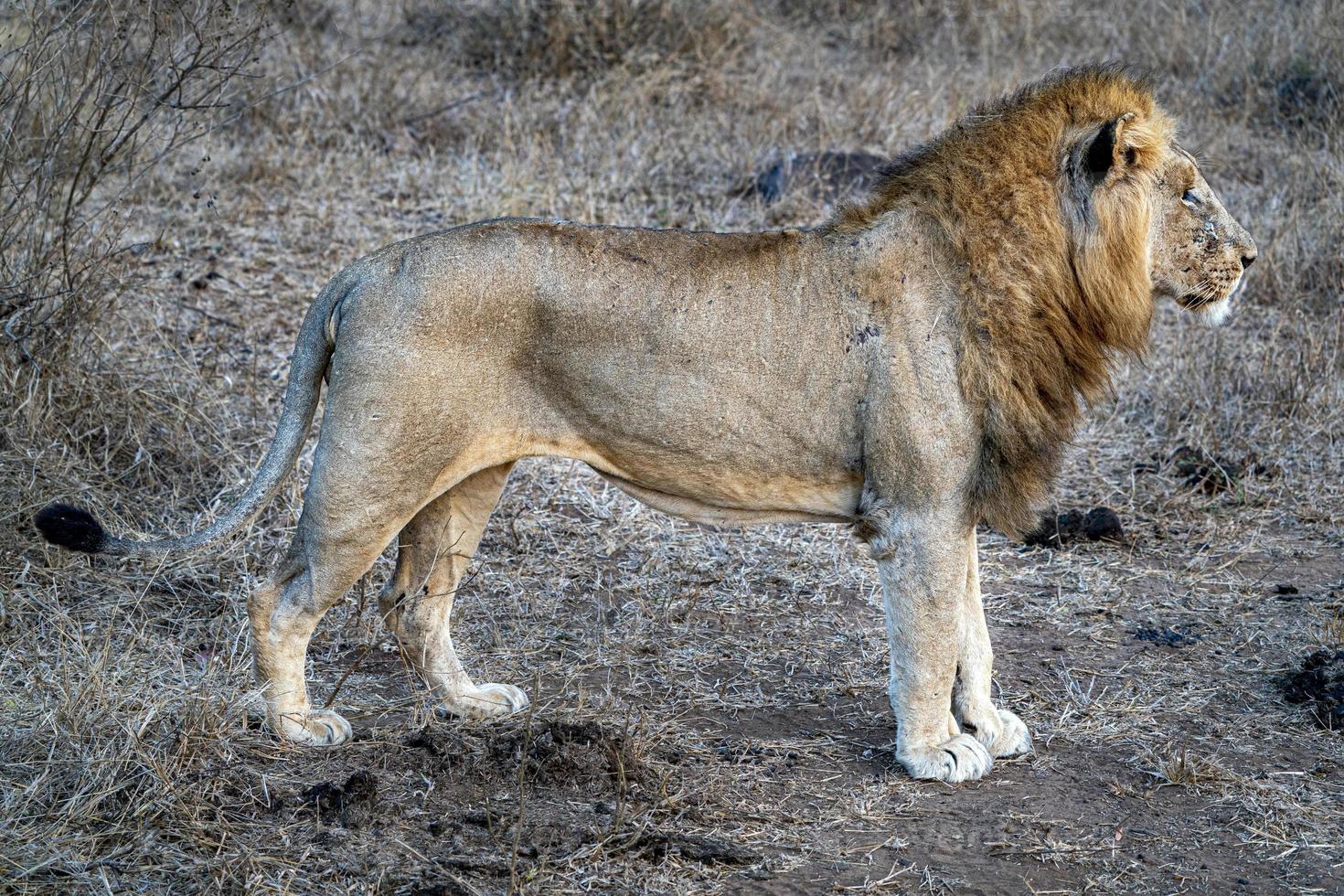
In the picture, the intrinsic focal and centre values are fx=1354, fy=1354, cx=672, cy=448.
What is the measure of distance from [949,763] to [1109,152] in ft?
5.59

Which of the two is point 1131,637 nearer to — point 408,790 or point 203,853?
point 408,790

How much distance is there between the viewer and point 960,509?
11.8 feet

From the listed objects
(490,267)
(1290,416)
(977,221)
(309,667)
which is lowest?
(309,667)

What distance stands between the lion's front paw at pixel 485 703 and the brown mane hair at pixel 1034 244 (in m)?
1.53

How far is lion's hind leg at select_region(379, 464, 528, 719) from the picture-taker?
4109 mm

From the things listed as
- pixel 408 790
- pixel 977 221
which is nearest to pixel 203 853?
pixel 408 790

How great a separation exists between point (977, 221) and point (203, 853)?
8.28 ft

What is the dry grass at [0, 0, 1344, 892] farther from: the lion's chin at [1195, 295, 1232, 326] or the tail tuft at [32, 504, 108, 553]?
the lion's chin at [1195, 295, 1232, 326]

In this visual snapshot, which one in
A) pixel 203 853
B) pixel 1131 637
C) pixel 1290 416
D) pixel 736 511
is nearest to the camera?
pixel 203 853

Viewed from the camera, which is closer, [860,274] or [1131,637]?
[860,274]

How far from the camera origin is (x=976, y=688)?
3.92 m

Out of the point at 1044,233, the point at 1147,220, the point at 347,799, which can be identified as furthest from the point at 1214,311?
the point at 347,799

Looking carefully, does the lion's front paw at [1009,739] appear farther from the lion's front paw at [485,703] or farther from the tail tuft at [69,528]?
the tail tuft at [69,528]

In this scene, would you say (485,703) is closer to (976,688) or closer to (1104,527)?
(976,688)
